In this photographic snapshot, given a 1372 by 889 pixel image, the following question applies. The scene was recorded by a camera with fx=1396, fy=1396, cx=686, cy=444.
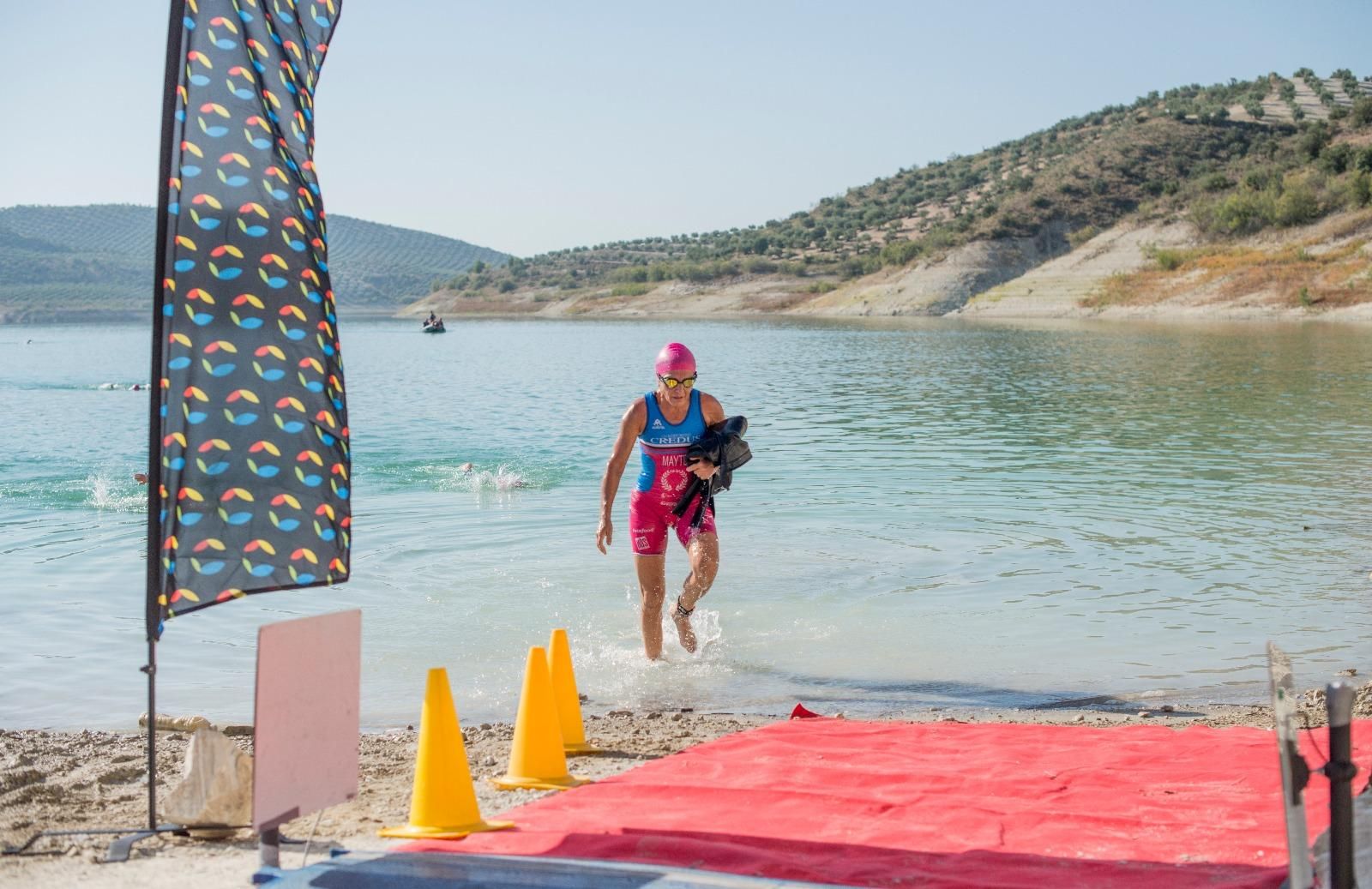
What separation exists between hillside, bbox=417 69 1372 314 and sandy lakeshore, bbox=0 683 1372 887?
166ft

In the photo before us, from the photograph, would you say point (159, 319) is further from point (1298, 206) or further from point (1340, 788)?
point (1298, 206)

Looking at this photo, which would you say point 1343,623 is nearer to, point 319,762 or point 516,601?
point 516,601

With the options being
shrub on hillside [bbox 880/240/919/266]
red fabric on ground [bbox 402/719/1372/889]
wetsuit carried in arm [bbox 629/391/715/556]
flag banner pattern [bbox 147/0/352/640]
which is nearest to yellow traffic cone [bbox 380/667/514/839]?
red fabric on ground [bbox 402/719/1372/889]

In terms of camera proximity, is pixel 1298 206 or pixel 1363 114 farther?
pixel 1363 114

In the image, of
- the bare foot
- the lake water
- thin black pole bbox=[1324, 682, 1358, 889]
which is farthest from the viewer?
the bare foot

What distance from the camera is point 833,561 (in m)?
12.0

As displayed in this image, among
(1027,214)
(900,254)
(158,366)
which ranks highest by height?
(1027,214)

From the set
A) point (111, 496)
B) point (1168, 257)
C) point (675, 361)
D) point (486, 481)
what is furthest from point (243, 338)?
point (1168, 257)

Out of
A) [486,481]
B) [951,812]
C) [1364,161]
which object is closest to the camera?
[951,812]

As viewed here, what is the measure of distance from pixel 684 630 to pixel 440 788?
12.7 ft

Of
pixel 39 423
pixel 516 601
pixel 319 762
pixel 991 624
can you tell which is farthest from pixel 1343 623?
pixel 39 423

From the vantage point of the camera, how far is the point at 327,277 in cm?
507

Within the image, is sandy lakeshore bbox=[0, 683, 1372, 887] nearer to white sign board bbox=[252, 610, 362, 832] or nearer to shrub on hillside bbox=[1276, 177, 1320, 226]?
white sign board bbox=[252, 610, 362, 832]

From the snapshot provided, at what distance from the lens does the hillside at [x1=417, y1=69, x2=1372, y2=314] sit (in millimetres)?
72375
